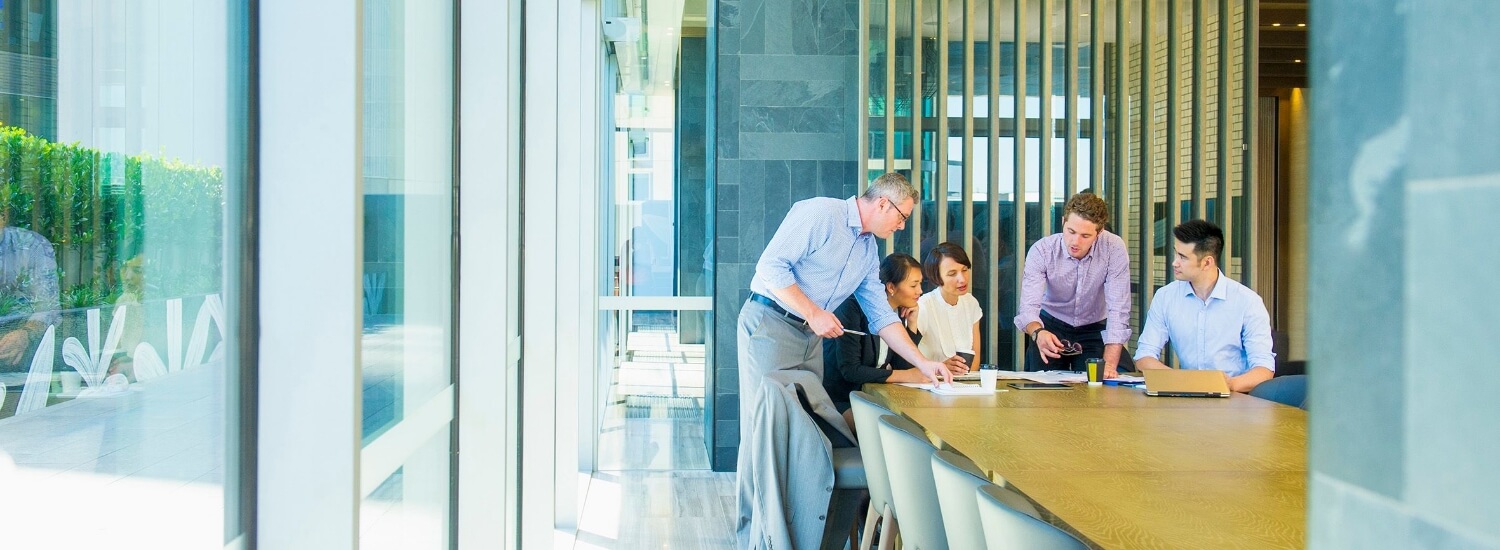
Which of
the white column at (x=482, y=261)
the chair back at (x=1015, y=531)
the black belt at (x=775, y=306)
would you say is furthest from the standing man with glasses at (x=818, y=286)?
the chair back at (x=1015, y=531)

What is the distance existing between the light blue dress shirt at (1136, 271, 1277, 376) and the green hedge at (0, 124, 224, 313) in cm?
454

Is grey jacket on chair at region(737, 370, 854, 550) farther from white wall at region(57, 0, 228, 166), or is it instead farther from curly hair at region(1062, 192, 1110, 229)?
white wall at region(57, 0, 228, 166)

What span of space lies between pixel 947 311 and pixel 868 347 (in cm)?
89

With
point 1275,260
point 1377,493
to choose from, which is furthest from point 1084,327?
point 1275,260

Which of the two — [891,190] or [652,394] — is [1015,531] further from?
[652,394]

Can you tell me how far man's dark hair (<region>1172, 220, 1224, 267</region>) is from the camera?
4719mm

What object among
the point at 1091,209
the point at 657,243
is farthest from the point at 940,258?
the point at 657,243

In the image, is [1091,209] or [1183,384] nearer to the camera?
[1183,384]

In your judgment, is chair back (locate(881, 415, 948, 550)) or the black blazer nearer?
chair back (locate(881, 415, 948, 550))

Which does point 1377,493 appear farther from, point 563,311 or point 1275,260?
point 1275,260

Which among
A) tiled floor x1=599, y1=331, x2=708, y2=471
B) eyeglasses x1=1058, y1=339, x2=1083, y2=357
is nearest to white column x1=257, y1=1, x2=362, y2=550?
eyeglasses x1=1058, y1=339, x2=1083, y2=357

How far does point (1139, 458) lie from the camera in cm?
297

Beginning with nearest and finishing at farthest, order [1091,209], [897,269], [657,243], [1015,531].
Result: 1. [1015,531]
2. [897,269]
3. [1091,209]
4. [657,243]

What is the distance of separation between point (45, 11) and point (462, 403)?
2.10m
